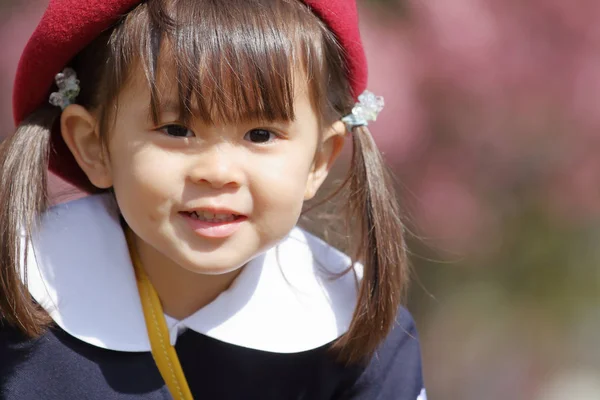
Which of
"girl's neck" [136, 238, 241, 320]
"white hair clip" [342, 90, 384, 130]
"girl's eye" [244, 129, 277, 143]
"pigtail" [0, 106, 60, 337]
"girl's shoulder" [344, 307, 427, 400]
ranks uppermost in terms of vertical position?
"girl's eye" [244, 129, 277, 143]

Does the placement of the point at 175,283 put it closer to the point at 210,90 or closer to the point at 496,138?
the point at 210,90

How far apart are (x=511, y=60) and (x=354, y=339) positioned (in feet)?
3.96

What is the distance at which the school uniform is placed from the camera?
66.3 inches

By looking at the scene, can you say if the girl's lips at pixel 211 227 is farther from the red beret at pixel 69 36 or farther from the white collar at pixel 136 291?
the red beret at pixel 69 36

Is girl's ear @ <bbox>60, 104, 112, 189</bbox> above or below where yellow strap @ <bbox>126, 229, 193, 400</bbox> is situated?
above

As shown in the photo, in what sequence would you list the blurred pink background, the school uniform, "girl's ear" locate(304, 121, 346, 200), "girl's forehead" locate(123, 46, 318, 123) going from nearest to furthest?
1. "girl's forehead" locate(123, 46, 318, 123)
2. the school uniform
3. "girl's ear" locate(304, 121, 346, 200)
4. the blurred pink background

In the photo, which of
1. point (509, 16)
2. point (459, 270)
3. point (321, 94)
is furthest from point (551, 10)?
point (321, 94)

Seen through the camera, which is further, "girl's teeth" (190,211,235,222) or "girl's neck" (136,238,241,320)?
"girl's neck" (136,238,241,320)

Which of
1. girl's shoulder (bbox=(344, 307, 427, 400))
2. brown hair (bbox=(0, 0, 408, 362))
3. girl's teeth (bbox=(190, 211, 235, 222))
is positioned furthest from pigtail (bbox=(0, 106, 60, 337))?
girl's shoulder (bbox=(344, 307, 427, 400))

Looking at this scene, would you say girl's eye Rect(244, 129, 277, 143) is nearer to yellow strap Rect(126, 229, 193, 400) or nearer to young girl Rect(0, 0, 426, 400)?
young girl Rect(0, 0, 426, 400)

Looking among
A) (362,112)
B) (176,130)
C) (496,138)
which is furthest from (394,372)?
(496,138)

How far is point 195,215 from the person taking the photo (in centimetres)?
164

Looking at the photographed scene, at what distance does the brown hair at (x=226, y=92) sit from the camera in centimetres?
158

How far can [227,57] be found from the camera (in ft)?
5.17
